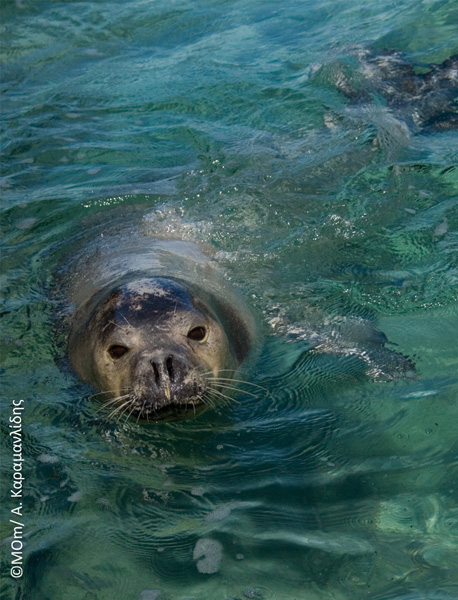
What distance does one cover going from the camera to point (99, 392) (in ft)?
16.5

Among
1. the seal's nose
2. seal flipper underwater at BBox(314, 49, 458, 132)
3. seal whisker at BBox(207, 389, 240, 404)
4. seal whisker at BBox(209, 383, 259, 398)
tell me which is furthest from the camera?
seal flipper underwater at BBox(314, 49, 458, 132)

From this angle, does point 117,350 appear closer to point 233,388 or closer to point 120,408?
point 120,408

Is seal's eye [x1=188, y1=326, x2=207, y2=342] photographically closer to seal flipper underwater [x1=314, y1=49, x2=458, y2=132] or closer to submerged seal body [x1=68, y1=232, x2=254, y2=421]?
submerged seal body [x1=68, y1=232, x2=254, y2=421]

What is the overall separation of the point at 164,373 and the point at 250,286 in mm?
1797

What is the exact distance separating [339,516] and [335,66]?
5760mm

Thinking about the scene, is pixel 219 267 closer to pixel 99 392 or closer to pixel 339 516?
pixel 99 392

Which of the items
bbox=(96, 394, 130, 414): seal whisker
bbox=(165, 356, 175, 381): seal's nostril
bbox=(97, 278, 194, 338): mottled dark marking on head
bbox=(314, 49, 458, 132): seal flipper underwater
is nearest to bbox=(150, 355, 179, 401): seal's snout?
bbox=(165, 356, 175, 381): seal's nostril

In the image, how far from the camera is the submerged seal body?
14.6ft

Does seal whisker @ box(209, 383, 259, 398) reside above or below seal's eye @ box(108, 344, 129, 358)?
below

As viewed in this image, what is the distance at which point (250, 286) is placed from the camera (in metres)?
6.05

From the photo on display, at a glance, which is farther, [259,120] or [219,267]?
[259,120]

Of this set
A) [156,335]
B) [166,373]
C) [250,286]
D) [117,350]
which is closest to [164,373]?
[166,373]

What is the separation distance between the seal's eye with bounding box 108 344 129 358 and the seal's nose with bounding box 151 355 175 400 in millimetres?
390

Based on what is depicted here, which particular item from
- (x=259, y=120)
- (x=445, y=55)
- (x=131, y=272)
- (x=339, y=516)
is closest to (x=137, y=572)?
(x=339, y=516)
